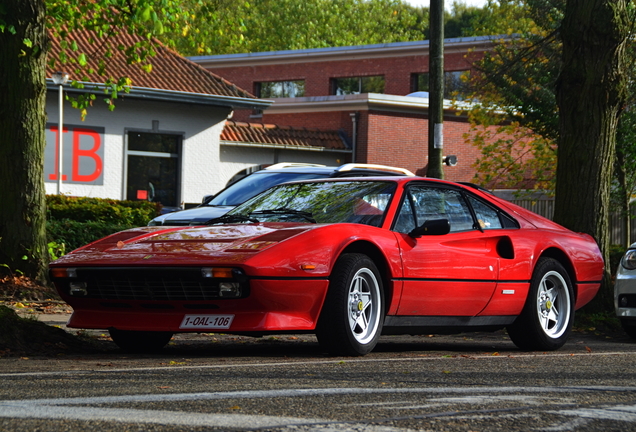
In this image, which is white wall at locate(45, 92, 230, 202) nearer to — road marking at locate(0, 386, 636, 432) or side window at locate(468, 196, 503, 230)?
side window at locate(468, 196, 503, 230)

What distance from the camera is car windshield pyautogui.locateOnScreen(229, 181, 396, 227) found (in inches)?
314

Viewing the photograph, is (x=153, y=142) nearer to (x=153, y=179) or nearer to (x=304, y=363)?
(x=153, y=179)

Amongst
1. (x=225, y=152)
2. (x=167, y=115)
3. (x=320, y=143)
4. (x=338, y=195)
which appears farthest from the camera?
(x=320, y=143)

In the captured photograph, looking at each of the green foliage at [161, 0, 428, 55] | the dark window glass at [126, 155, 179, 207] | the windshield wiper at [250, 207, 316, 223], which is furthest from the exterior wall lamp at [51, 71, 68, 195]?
the green foliage at [161, 0, 428, 55]

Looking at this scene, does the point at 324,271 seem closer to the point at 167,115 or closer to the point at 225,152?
the point at 167,115

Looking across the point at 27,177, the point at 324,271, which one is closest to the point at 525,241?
the point at 324,271

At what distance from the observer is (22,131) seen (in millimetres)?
11766

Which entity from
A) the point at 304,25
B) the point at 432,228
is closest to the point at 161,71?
the point at 432,228

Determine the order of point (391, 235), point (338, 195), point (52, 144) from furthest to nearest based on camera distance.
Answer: point (52, 144) → point (338, 195) → point (391, 235)

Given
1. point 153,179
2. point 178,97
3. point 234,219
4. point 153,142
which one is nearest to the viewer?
point 234,219

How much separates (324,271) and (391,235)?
0.87 metres

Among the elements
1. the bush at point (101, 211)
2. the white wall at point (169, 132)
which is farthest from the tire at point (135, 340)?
the white wall at point (169, 132)

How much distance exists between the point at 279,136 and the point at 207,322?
24.8 meters

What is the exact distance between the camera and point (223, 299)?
7.00 m
